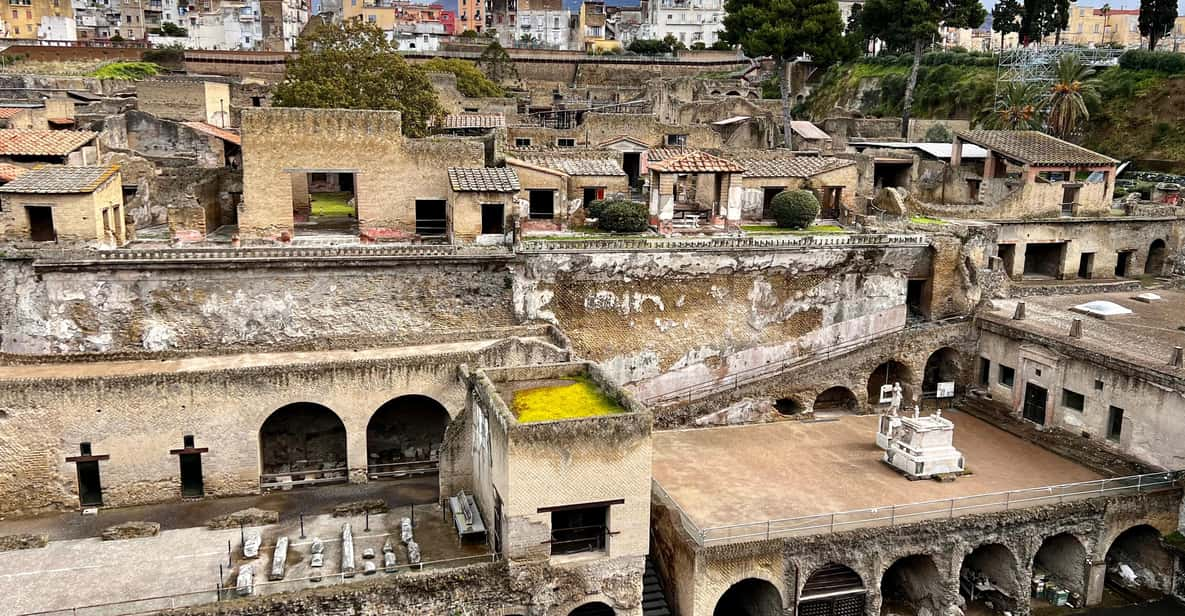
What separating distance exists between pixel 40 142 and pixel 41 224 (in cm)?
668

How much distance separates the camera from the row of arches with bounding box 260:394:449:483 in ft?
86.1

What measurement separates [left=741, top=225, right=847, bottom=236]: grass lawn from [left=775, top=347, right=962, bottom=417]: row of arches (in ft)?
21.3

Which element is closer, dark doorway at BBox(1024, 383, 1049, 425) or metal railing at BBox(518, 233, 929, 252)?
dark doorway at BBox(1024, 383, 1049, 425)

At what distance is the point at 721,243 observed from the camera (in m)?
33.9

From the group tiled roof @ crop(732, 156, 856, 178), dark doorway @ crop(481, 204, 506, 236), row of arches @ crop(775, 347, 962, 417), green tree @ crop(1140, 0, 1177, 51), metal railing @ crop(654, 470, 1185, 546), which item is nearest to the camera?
metal railing @ crop(654, 470, 1185, 546)

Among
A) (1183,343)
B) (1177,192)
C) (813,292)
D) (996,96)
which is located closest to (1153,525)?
(1183,343)

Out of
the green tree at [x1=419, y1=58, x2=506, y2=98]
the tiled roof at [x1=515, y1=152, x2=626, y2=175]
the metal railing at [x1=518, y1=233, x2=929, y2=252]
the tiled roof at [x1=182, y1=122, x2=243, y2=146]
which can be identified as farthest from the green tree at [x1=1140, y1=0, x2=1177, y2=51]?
the tiled roof at [x1=182, y1=122, x2=243, y2=146]

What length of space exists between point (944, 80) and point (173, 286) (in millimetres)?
58807

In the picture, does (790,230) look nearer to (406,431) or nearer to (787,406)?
(787,406)

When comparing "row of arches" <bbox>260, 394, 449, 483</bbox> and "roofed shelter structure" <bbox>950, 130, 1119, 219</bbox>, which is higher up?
"roofed shelter structure" <bbox>950, 130, 1119, 219</bbox>

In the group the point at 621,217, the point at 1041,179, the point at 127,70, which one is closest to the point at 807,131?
the point at 1041,179

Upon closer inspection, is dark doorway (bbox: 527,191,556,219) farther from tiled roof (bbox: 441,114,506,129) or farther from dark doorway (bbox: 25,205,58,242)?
dark doorway (bbox: 25,205,58,242)

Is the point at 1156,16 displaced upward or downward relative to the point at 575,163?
upward

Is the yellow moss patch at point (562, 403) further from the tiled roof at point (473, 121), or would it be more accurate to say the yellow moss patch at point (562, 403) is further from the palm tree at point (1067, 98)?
the palm tree at point (1067, 98)
